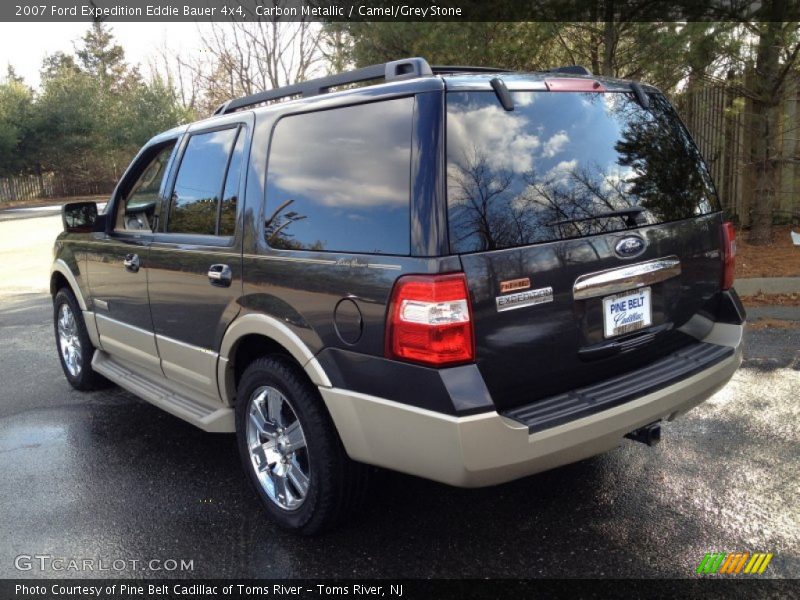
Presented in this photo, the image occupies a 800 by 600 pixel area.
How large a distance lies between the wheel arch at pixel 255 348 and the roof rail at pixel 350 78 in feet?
3.95

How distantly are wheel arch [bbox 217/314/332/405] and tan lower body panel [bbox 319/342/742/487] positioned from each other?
6.1 inches

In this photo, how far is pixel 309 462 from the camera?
3.04m

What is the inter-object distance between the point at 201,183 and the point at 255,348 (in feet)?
3.50

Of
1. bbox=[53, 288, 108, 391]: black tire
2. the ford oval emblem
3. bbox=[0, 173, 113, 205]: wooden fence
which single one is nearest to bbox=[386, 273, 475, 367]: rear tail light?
the ford oval emblem

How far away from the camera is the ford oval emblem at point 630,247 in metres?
2.93

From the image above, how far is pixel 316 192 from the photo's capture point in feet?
9.99

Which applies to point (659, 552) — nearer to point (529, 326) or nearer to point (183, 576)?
point (529, 326)

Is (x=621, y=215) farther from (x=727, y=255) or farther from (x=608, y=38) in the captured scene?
(x=608, y=38)

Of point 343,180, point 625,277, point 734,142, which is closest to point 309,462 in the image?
point 343,180

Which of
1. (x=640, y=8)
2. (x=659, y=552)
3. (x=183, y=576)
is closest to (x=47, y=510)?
(x=183, y=576)

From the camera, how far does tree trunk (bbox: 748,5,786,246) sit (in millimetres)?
8258

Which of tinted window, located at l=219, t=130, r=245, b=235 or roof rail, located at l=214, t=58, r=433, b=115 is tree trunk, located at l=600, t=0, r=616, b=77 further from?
tinted window, located at l=219, t=130, r=245, b=235

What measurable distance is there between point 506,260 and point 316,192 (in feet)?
3.13

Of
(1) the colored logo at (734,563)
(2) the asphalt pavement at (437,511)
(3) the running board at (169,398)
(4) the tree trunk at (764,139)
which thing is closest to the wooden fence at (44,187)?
(3) the running board at (169,398)
